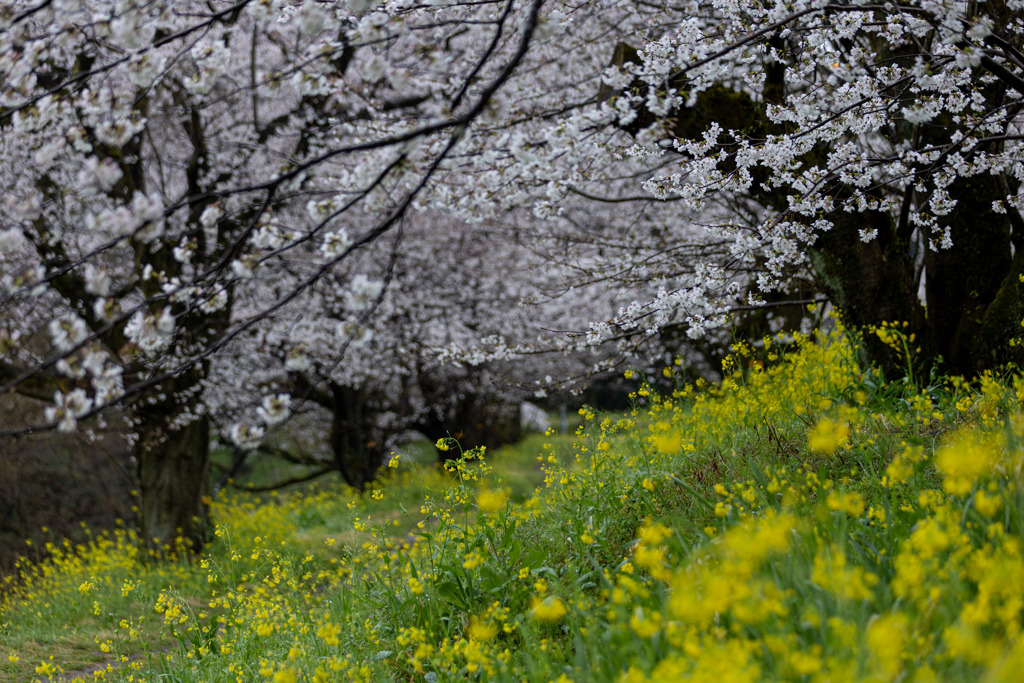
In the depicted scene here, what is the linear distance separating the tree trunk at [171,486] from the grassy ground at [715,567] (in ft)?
7.06

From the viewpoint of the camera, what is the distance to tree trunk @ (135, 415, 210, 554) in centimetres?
757

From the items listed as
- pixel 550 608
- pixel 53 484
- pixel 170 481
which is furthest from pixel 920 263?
pixel 53 484

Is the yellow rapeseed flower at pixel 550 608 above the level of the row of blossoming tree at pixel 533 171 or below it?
below

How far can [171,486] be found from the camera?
304 inches

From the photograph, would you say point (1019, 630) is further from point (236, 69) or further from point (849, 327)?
point (236, 69)

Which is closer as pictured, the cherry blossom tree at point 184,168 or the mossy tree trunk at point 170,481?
the cherry blossom tree at point 184,168

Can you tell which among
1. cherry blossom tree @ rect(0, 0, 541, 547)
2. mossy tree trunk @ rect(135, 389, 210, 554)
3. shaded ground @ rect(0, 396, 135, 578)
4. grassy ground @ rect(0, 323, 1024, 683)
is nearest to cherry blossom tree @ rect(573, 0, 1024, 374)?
grassy ground @ rect(0, 323, 1024, 683)

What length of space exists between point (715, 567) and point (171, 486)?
24.1 ft

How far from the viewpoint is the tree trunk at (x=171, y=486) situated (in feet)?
24.8

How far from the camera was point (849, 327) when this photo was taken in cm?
462

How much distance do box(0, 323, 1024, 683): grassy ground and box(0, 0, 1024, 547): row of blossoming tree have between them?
918 mm

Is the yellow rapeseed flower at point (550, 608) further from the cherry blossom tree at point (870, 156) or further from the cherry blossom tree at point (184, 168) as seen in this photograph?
the cherry blossom tree at point (870, 156)

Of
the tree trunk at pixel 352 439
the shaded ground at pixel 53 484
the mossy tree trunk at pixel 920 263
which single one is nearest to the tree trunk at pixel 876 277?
the mossy tree trunk at pixel 920 263

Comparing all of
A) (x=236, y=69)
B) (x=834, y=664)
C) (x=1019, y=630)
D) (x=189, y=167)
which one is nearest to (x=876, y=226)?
(x=1019, y=630)
